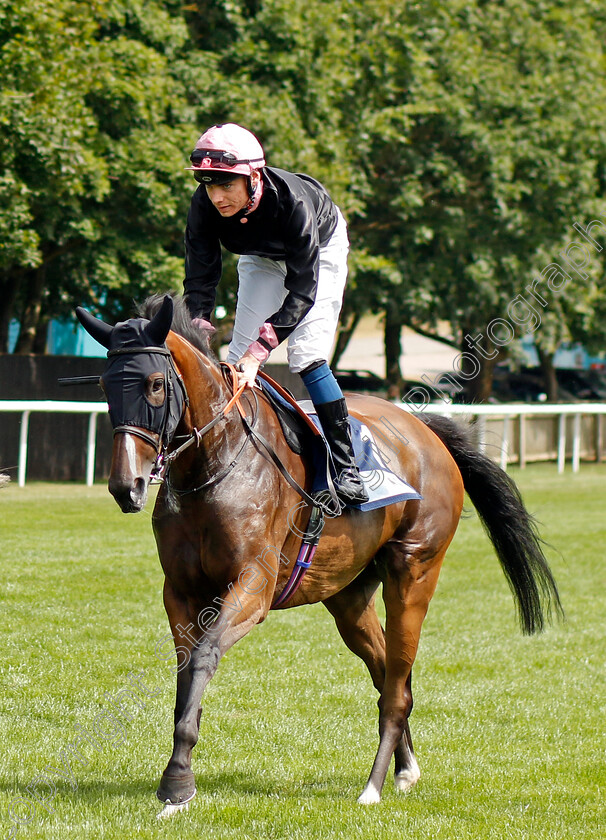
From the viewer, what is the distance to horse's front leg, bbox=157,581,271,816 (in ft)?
12.5

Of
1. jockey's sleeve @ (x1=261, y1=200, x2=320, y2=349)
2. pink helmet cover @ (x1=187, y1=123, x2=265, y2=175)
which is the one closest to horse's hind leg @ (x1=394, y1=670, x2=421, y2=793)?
jockey's sleeve @ (x1=261, y1=200, x2=320, y2=349)

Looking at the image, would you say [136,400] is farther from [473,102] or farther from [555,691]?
[473,102]

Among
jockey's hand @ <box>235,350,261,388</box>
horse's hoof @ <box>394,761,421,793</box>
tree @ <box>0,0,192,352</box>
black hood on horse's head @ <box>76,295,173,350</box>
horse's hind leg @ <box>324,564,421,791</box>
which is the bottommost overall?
horse's hoof @ <box>394,761,421,793</box>

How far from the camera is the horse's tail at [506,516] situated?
18.9 feet

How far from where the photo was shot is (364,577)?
5199mm

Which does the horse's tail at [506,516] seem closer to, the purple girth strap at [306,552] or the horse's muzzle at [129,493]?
the purple girth strap at [306,552]

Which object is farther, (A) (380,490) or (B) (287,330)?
(A) (380,490)

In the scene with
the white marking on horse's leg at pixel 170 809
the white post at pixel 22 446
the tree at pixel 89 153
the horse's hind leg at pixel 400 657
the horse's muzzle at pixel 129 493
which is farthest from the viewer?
the white post at pixel 22 446

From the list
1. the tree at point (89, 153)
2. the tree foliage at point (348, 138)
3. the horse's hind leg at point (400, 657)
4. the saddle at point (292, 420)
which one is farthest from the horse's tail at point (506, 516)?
the tree at point (89, 153)

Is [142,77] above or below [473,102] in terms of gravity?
below

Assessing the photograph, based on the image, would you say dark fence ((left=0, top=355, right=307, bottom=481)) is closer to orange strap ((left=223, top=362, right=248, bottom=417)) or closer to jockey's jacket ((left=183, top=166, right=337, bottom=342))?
jockey's jacket ((left=183, top=166, right=337, bottom=342))

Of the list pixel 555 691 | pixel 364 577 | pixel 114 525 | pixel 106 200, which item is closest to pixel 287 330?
pixel 364 577

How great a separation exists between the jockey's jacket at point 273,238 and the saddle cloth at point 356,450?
39 cm

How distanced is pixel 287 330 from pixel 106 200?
12.0m
